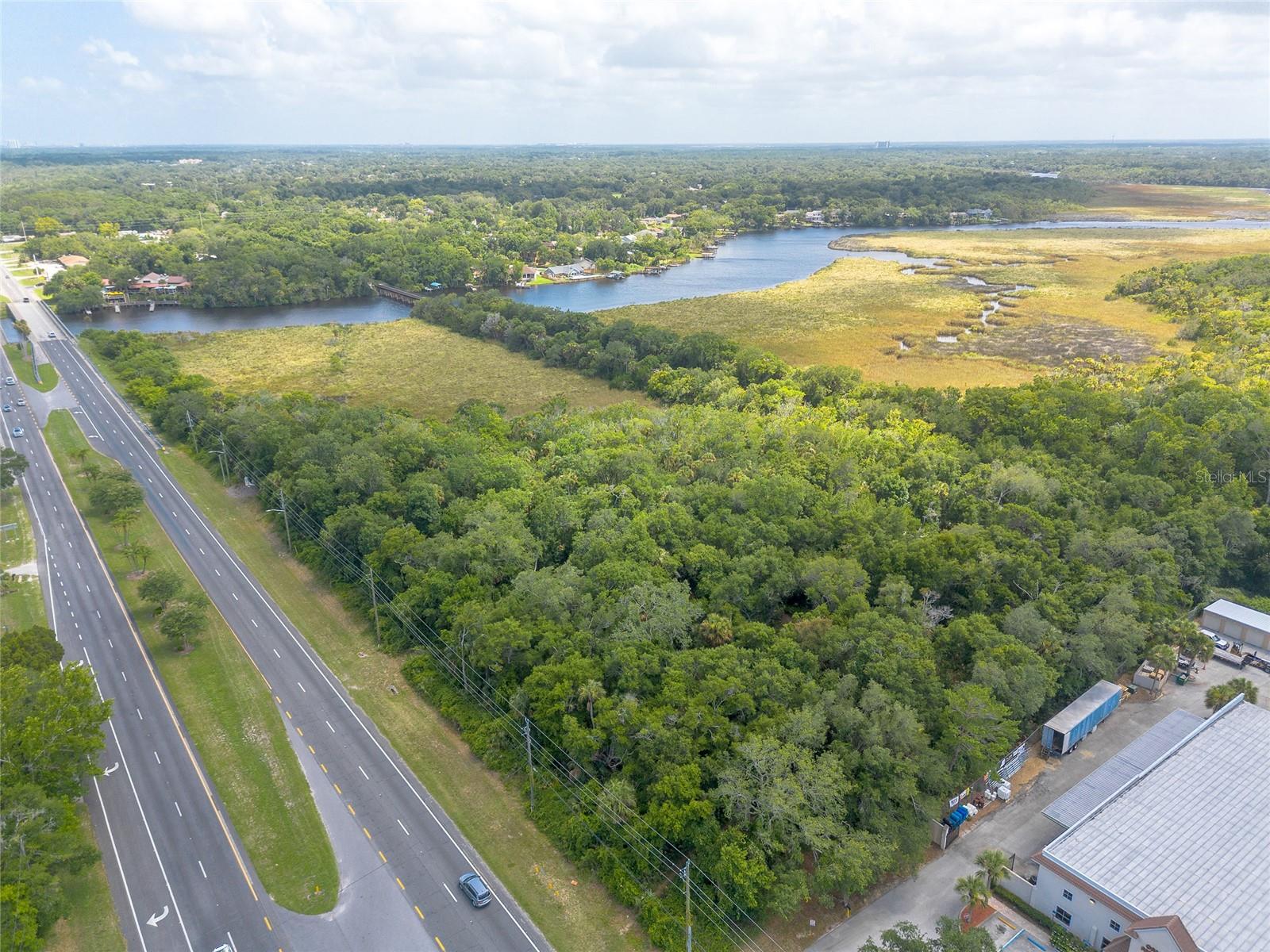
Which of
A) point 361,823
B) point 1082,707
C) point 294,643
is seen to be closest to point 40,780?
point 361,823

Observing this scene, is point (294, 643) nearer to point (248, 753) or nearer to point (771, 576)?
point (248, 753)

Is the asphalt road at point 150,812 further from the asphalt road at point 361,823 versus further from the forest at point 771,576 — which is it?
the forest at point 771,576

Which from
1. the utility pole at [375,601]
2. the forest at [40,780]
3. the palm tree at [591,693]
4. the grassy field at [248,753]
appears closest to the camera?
the forest at [40,780]

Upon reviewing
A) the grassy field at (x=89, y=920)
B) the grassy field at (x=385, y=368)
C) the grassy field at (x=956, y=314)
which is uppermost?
the grassy field at (x=956, y=314)

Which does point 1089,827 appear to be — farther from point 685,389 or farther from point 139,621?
point 685,389

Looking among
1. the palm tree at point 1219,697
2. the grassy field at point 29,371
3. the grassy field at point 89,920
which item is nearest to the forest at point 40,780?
the grassy field at point 89,920

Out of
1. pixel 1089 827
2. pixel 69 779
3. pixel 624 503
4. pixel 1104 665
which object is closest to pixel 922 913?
pixel 1089 827

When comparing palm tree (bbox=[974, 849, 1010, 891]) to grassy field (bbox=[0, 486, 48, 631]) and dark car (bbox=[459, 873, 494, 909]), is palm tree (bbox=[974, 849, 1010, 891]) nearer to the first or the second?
dark car (bbox=[459, 873, 494, 909])
